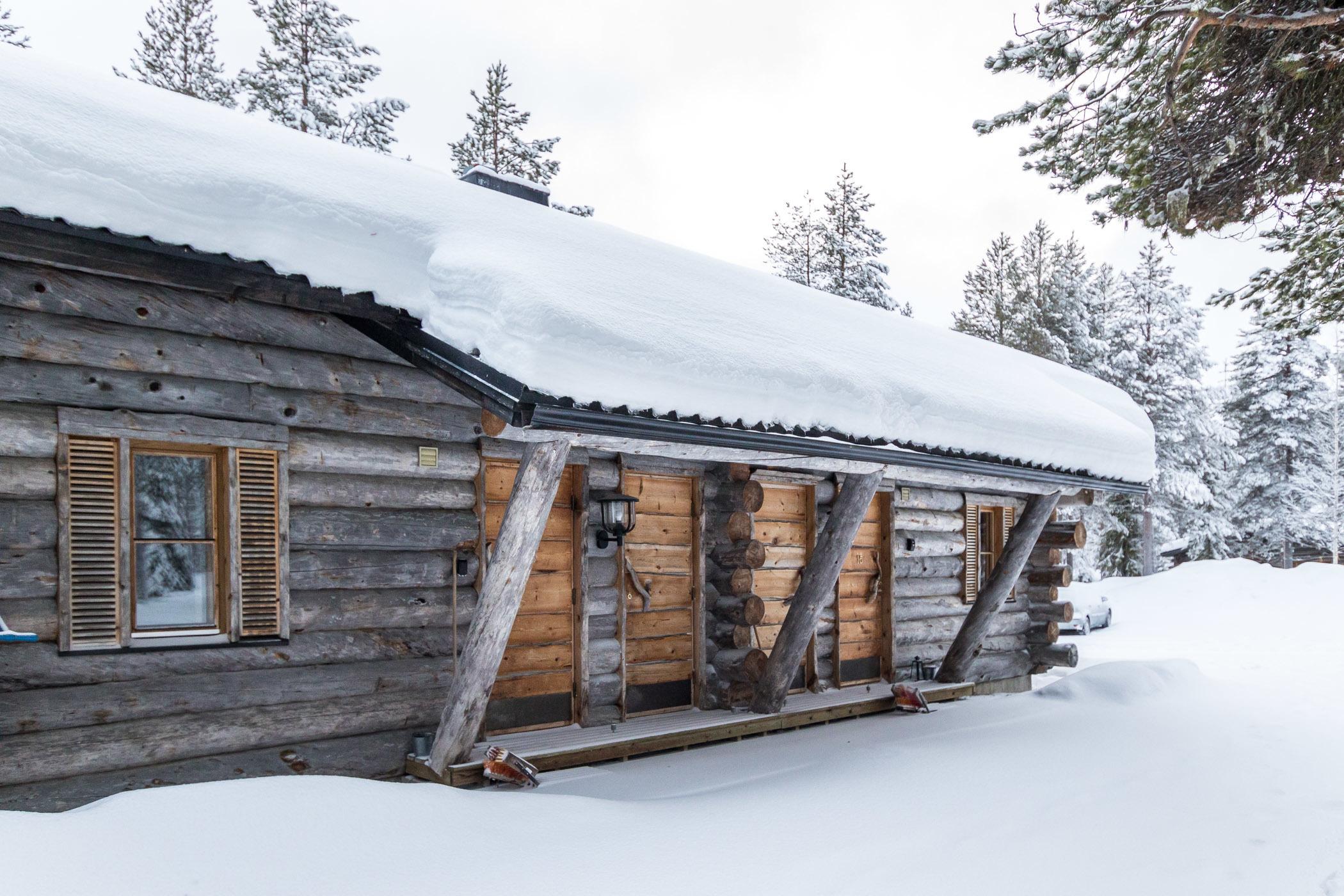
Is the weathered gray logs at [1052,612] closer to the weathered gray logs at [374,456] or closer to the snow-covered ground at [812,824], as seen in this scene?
the snow-covered ground at [812,824]

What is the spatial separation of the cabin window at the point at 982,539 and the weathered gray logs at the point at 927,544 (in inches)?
9.8

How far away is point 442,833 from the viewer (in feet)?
14.6

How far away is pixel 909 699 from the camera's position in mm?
8805

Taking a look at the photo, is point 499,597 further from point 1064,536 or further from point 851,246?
point 851,246

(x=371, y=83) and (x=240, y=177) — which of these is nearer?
(x=240, y=177)

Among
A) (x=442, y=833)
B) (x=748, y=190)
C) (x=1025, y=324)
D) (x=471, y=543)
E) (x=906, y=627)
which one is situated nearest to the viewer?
(x=442, y=833)

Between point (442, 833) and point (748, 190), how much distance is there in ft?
228

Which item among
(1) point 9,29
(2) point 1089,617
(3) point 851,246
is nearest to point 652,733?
(2) point 1089,617

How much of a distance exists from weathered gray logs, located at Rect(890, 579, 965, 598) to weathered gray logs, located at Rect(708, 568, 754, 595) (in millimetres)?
2694

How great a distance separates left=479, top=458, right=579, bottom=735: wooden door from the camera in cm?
671

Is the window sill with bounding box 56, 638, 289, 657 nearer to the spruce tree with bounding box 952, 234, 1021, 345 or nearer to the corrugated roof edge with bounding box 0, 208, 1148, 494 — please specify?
the corrugated roof edge with bounding box 0, 208, 1148, 494

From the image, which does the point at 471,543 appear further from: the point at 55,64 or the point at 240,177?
the point at 55,64

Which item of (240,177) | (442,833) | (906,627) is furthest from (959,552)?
(240,177)

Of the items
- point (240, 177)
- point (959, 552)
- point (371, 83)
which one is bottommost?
point (959, 552)
